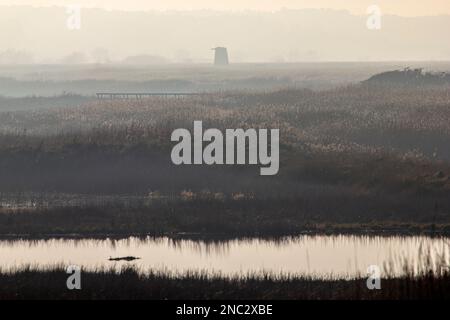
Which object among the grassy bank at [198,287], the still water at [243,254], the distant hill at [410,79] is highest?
the distant hill at [410,79]

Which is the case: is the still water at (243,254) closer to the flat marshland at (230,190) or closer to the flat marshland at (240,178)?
the flat marshland at (230,190)

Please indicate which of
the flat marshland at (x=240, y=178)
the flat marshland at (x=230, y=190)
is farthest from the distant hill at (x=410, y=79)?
the flat marshland at (x=240, y=178)

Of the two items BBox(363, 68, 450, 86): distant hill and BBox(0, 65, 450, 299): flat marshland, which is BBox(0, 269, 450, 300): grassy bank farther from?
BBox(363, 68, 450, 86): distant hill

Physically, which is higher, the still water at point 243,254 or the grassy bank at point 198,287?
the grassy bank at point 198,287

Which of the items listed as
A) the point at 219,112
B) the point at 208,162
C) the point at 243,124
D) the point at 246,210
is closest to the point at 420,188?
the point at 246,210

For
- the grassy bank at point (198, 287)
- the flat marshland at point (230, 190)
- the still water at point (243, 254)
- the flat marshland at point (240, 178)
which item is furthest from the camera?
the flat marshland at point (240, 178)

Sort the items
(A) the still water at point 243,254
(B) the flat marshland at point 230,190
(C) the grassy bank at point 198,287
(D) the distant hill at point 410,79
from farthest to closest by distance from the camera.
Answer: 1. (D) the distant hill at point 410,79
2. (A) the still water at point 243,254
3. (B) the flat marshland at point 230,190
4. (C) the grassy bank at point 198,287

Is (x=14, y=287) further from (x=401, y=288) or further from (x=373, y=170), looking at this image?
(x=373, y=170)

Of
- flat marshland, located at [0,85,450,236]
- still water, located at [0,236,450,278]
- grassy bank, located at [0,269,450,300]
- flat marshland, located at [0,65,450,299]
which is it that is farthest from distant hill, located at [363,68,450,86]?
grassy bank, located at [0,269,450,300]
